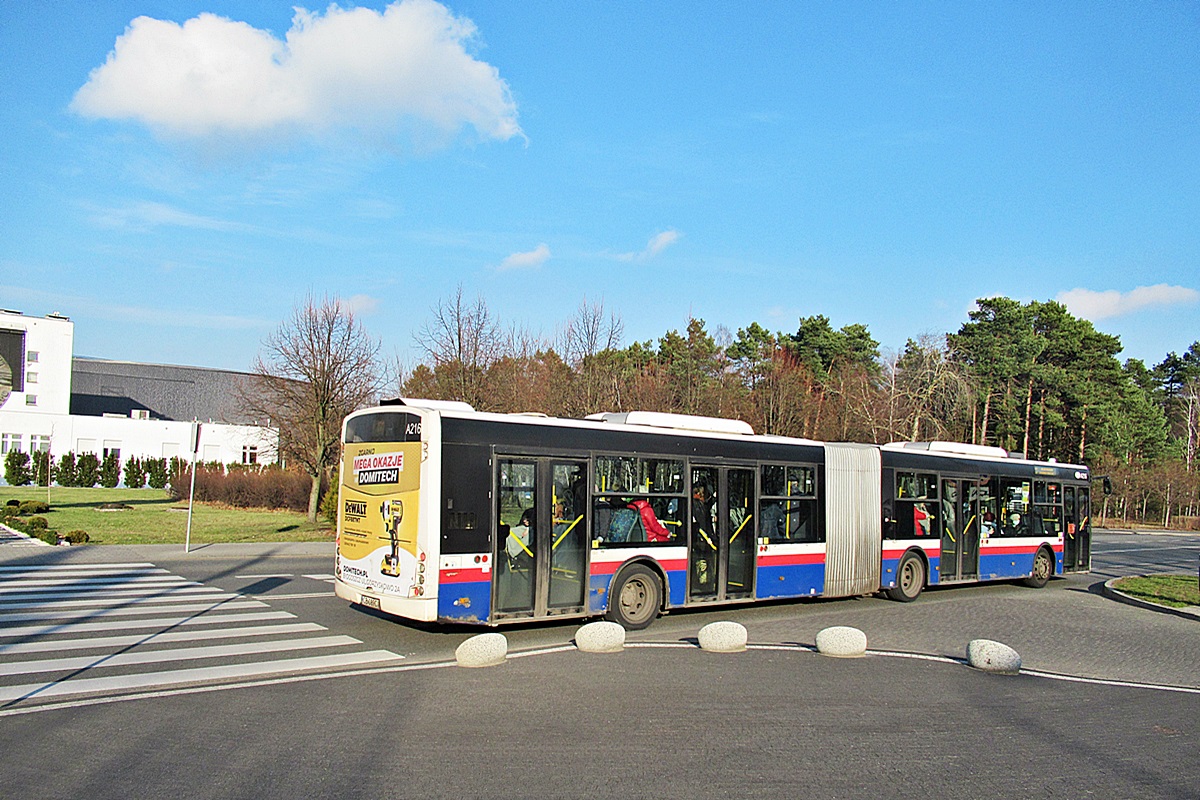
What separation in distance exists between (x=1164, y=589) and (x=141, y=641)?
1979 centimetres

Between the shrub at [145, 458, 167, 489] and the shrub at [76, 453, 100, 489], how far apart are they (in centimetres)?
312

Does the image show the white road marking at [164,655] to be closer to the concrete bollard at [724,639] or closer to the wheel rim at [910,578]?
the concrete bollard at [724,639]

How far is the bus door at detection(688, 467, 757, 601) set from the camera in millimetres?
13633

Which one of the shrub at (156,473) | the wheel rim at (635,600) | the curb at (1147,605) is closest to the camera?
the wheel rim at (635,600)

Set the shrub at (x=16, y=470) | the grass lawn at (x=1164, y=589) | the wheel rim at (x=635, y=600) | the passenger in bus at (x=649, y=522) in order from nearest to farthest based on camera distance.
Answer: the wheel rim at (x=635, y=600) → the passenger in bus at (x=649, y=522) → the grass lawn at (x=1164, y=589) → the shrub at (x=16, y=470)

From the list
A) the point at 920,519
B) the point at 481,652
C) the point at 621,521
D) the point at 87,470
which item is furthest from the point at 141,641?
the point at 87,470

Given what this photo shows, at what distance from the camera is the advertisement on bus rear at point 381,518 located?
35.7ft

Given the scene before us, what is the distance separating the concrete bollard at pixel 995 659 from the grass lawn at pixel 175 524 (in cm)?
2034

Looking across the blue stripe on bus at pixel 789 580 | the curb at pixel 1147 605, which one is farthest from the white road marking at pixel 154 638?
the curb at pixel 1147 605

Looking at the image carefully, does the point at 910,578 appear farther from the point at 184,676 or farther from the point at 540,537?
the point at 184,676

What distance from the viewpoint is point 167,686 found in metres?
8.69

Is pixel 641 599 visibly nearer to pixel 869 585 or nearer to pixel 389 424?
pixel 389 424

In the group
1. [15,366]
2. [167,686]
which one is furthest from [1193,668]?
[15,366]

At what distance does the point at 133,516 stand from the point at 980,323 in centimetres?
4981
